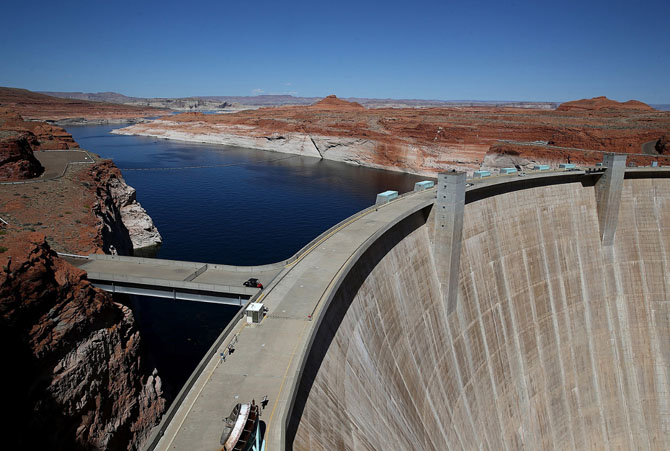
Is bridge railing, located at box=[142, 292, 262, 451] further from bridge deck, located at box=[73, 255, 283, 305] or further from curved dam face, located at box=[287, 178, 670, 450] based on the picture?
bridge deck, located at box=[73, 255, 283, 305]

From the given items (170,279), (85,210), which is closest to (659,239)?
(170,279)

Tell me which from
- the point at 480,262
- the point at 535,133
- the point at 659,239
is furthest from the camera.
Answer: the point at 535,133

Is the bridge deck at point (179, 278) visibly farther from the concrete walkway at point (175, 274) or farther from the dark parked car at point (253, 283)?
the dark parked car at point (253, 283)

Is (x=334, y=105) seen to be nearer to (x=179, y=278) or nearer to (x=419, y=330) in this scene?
(x=179, y=278)

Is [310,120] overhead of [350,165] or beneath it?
overhead

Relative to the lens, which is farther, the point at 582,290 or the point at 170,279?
the point at 582,290

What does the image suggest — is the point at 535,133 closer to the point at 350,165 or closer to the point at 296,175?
the point at 350,165
